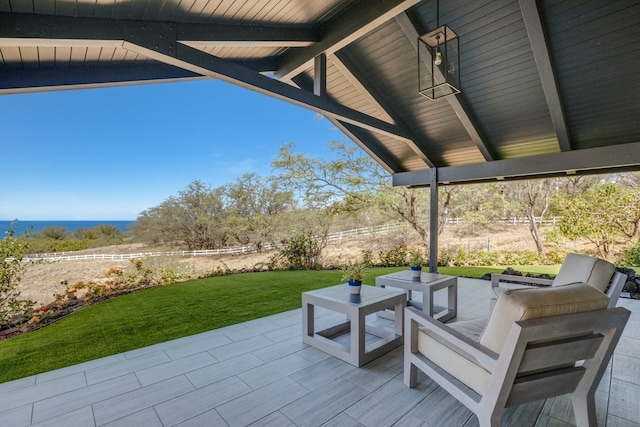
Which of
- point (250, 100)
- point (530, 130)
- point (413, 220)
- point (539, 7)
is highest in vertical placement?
point (250, 100)

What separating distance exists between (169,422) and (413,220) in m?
9.96

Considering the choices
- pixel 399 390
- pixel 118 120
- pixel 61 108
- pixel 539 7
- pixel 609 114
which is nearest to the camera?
pixel 399 390

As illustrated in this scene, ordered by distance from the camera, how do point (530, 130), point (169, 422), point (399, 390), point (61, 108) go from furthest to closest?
point (61, 108), point (530, 130), point (399, 390), point (169, 422)

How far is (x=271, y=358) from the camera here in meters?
2.78

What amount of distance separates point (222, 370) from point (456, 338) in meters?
1.96

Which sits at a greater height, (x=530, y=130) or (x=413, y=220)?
(x=530, y=130)

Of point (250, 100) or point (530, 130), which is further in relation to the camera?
point (250, 100)

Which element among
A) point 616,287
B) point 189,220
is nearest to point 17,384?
point 616,287

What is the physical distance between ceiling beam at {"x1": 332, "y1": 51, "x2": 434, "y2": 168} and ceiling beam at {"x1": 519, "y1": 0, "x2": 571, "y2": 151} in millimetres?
2083

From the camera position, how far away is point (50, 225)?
5910 millimetres

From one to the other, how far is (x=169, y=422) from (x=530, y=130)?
5939mm

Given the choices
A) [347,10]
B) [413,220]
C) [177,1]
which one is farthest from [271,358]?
[413,220]

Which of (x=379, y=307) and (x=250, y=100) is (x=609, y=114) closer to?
(x=379, y=307)

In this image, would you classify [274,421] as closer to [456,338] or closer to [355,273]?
[456,338]
